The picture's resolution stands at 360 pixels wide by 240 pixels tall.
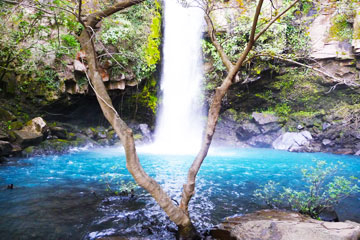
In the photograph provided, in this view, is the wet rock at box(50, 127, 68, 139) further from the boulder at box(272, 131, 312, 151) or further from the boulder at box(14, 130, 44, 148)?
the boulder at box(272, 131, 312, 151)

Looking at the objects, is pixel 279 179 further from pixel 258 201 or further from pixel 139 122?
pixel 139 122

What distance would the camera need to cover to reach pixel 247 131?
17500 millimetres

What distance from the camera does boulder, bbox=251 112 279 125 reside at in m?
17.0

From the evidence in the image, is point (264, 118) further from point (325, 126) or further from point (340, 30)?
point (340, 30)

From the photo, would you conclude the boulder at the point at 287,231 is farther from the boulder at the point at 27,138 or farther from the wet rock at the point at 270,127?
the wet rock at the point at 270,127

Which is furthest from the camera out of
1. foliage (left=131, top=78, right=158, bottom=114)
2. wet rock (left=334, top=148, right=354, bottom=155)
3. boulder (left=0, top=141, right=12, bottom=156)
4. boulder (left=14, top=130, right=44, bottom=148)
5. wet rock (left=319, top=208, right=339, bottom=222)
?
foliage (left=131, top=78, right=158, bottom=114)

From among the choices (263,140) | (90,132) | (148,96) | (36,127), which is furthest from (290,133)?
(36,127)

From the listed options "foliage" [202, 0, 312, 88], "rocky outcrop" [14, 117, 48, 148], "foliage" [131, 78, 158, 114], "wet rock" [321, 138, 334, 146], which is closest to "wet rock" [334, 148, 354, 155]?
"wet rock" [321, 138, 334, 146]

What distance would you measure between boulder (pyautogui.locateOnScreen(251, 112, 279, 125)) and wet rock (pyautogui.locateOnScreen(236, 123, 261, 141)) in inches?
22.9

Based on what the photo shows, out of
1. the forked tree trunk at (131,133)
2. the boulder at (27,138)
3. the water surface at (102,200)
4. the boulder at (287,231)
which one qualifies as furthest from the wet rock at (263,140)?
the forked tree trunk at (131,133)

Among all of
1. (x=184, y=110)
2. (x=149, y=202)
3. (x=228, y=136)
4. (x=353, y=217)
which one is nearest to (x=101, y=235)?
(x=149, y=202)

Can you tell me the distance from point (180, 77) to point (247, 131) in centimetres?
685

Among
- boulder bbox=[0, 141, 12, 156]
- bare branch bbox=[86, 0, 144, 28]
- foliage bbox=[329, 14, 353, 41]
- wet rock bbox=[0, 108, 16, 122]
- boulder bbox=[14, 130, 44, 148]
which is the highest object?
foliage bbox=[329, 14, 353, 41]

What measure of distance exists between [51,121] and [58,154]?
314cm
